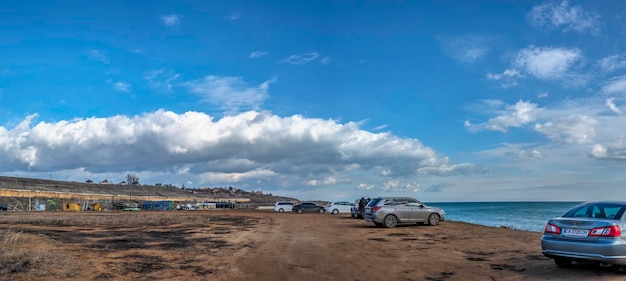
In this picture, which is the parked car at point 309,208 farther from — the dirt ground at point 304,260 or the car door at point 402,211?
the dirt ground at point 304,260

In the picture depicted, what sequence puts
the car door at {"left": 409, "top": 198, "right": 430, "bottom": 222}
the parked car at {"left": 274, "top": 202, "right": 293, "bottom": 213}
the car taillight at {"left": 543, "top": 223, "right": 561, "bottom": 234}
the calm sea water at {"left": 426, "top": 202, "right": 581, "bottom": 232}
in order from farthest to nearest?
the parked car at {"left": 274, "top": 202, "right": 293, "bottom": 213} → the calm sea water at {"left": 426, "top": 202, "right": 581, "bottom": 232} → the car door at {"left": 409, "top": 198, "right": 430, "bottom": 222} → the car taillight at {"left": 543, "top": 223, "right": 561, "bottom": 234}

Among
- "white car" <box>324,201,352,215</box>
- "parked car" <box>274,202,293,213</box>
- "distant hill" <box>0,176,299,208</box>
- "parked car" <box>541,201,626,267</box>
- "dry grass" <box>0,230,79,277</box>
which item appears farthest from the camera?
"distant hill" <box>0,176,299,208</box>

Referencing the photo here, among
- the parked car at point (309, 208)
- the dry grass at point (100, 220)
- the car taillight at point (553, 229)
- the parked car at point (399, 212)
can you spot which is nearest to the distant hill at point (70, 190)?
the dry grass at point (100, 220)

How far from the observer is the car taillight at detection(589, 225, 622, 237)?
9.70m

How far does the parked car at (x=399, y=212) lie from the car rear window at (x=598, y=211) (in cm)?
1446

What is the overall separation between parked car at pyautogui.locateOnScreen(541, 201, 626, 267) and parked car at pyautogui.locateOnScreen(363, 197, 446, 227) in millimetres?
14165

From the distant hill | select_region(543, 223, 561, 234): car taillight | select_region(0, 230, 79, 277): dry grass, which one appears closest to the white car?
select_region(0, 230, 79, 277): dry grass

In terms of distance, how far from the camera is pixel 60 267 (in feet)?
36.6

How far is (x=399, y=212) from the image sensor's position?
83.7 feet

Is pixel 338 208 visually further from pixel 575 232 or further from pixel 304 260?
pixel 575 232

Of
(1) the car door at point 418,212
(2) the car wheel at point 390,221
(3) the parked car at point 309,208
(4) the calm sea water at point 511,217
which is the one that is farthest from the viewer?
(3) the parked car at point 309,208

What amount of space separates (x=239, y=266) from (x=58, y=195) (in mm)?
87465

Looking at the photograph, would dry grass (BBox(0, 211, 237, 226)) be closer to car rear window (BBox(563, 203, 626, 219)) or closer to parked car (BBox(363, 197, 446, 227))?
parked car (BBox(363, 197, 446, 227))

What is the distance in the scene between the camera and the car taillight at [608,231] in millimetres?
9695
